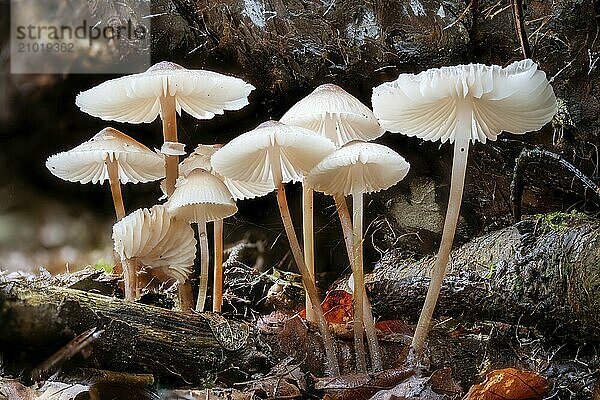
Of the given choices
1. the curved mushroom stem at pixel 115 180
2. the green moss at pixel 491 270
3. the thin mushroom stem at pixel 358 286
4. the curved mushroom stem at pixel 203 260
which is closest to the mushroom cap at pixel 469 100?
the thin mushroom stem at pixel 358 286

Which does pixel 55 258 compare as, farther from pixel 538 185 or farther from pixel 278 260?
pixel 538 185

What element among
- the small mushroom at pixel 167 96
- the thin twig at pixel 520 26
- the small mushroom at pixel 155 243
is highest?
the thin twig at pixel 520 26

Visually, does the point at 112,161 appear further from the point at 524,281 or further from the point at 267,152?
the point at 524,281

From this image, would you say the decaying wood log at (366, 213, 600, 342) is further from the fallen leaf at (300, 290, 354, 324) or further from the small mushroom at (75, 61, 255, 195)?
the small mushroom at (75, 61, 255, 195)

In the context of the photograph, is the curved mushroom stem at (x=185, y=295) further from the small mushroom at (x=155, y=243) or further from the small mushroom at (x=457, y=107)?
the small mushroom at (x=457, y=107)

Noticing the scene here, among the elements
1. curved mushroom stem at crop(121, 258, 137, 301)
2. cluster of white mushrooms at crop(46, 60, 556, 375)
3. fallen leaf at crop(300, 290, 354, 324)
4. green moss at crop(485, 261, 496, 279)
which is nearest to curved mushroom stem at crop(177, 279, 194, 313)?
cluster of white mushrooms at crop(46, 60, 556, 375)

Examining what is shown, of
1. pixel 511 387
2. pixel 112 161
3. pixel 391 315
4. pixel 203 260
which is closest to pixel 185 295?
pixel 203 260
